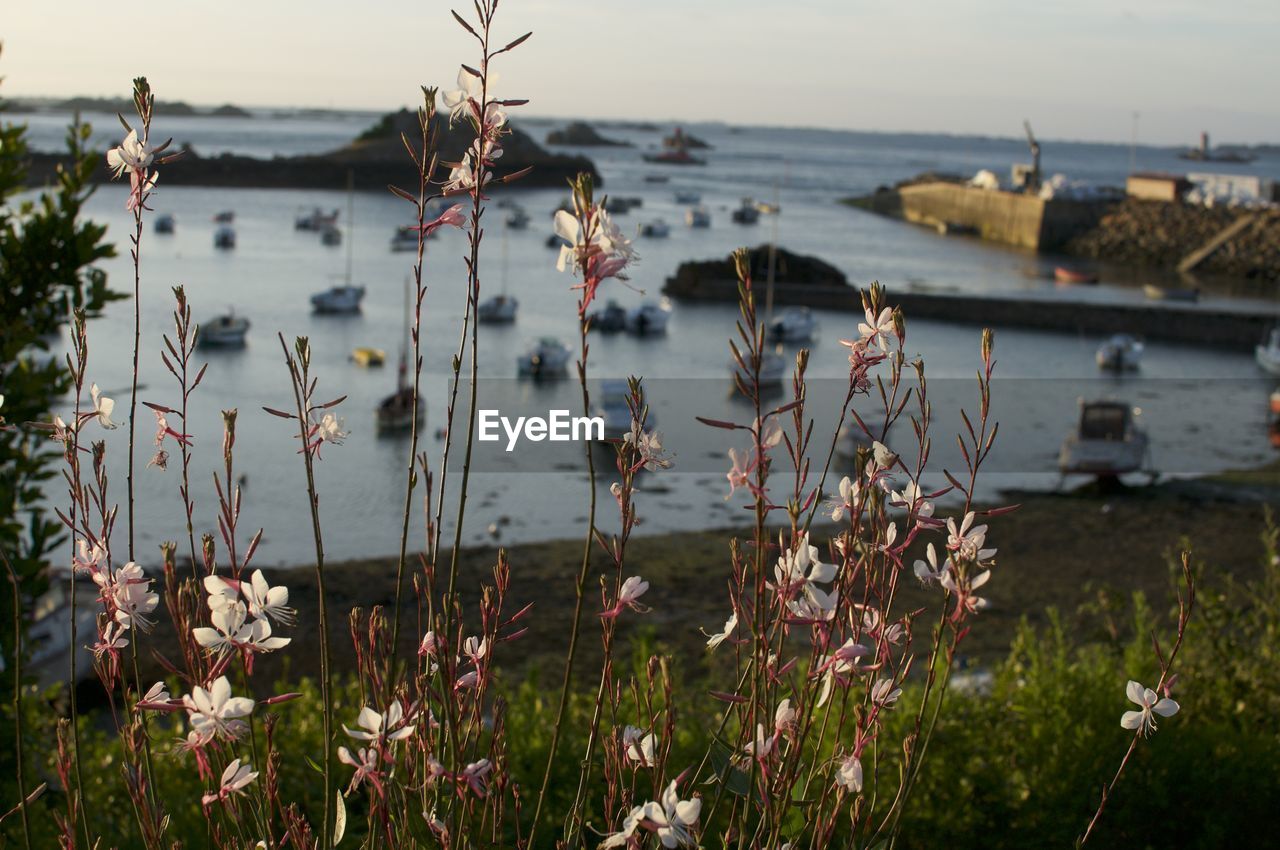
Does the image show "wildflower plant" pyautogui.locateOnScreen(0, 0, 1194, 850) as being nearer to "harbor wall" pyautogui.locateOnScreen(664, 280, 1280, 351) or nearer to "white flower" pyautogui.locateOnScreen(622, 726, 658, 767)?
"white flower" pyautogui.locateOnScreen(622, 726, 658, 767)

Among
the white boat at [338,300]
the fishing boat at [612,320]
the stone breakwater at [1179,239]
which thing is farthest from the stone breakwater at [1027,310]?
the stone breakwater at [1179,239]

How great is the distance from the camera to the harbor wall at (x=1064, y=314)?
3741cm

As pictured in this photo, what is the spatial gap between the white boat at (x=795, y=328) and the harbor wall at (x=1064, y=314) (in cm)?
304

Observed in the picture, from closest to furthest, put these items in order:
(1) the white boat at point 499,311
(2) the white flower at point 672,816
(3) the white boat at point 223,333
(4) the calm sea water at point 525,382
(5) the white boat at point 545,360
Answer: (2) the white flower at point 672,816 → (4) the calm sea water at point 525,382 → (5) the white boat at point 545,360 → (3) the white boat at point 223,333 → (1) the white boat at point 499,311

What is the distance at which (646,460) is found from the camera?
1.42 m

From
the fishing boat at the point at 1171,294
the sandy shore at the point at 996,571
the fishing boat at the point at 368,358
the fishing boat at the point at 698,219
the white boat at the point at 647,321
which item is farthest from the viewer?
the fishing boat at the point at 698,219

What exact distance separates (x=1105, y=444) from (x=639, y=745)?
771 inches

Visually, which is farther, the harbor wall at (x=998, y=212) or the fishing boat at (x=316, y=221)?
the harbor wall at (x=998, y=212)

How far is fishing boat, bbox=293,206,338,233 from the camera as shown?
60.3 m

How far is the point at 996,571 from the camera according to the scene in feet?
48.0

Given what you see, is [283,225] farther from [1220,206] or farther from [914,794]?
[914,794]

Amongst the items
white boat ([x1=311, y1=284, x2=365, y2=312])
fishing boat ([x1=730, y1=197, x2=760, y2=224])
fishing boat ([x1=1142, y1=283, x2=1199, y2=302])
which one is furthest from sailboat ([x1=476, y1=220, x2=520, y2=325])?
fishing boat ([x1=730, y1=197, x2=760, y2=224])

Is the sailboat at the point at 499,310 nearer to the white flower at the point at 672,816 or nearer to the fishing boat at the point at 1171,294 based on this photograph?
the fishing boat at the point at 1171,294

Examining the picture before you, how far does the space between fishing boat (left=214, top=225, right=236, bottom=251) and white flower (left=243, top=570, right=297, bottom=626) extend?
53.4 metres
